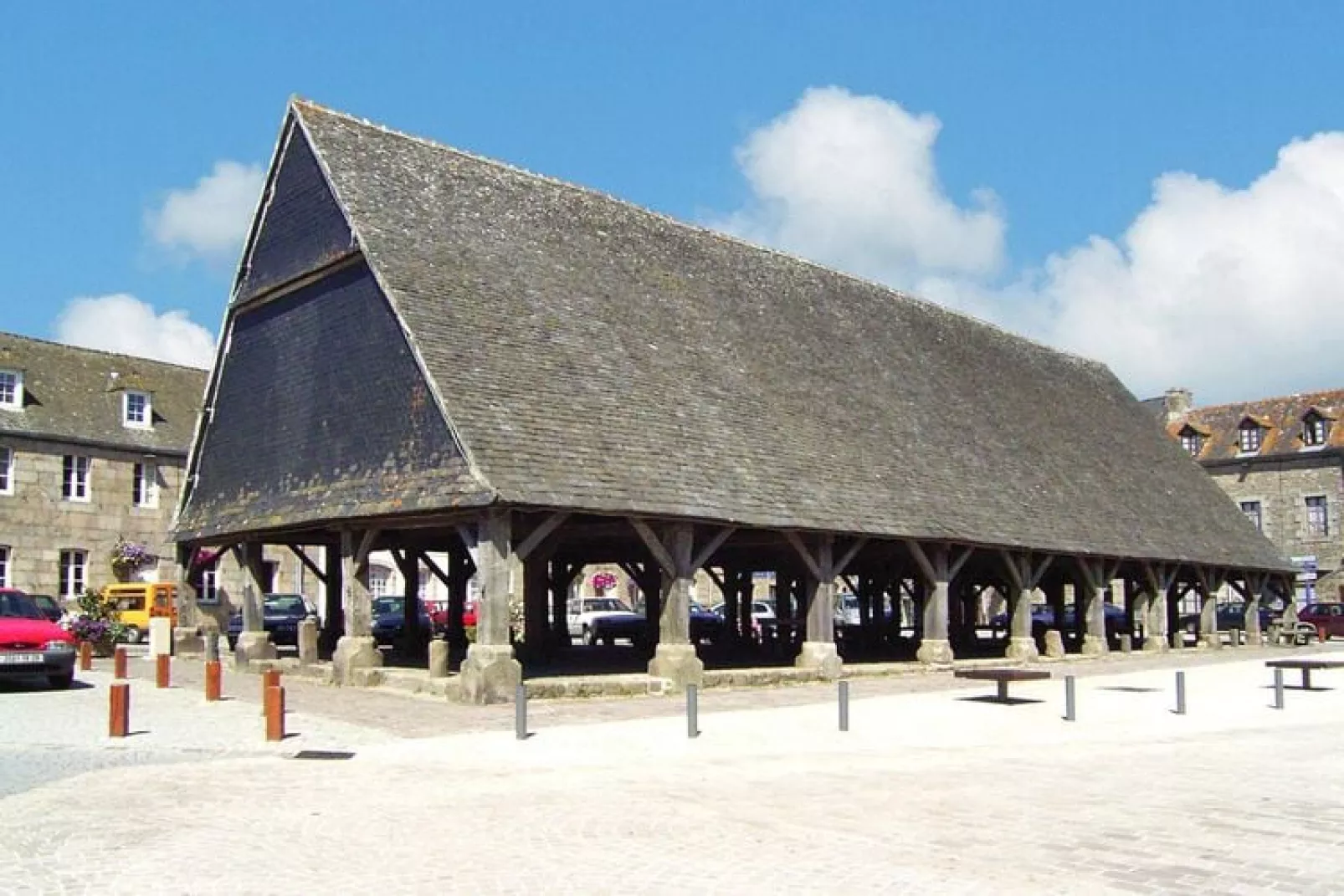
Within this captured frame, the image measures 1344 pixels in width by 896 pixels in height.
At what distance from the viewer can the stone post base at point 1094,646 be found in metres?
30.1

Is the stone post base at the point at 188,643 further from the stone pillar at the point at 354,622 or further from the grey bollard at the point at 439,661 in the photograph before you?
the grey bollard at the point at 439,661

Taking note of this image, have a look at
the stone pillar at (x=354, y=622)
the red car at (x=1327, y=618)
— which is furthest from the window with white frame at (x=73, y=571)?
the red car at (x=1327, y=618)

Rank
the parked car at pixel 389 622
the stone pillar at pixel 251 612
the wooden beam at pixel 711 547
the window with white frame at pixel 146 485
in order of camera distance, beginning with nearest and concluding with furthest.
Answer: the wooden beam at pixel 711 547 < the stone pillar at pixel 251 612 < the parked car at pixel 389 622 < the window with white frame at pixel 146 485

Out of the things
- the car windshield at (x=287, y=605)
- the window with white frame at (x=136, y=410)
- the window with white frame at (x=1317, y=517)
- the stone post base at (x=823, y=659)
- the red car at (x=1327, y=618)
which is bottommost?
the red car at (x=1327, y=618)

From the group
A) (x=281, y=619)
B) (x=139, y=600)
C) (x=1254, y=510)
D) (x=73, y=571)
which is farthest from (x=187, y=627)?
(x=1254, y=510)

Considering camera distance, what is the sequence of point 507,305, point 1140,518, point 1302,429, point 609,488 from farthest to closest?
point 1302,429 → point 1140,518 → point 507,305 → point 609,488

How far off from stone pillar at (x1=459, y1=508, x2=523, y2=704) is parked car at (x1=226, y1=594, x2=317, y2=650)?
12776mm

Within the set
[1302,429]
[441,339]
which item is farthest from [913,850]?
[1302,429]

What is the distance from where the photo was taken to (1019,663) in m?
26.7

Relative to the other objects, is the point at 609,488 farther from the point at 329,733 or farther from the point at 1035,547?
the point at 1035,547

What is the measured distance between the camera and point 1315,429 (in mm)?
52281

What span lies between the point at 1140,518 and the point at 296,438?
20.7 metres

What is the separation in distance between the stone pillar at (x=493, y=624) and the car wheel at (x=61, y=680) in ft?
20.6

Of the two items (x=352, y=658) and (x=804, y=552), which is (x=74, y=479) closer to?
(x=352, y=658)
